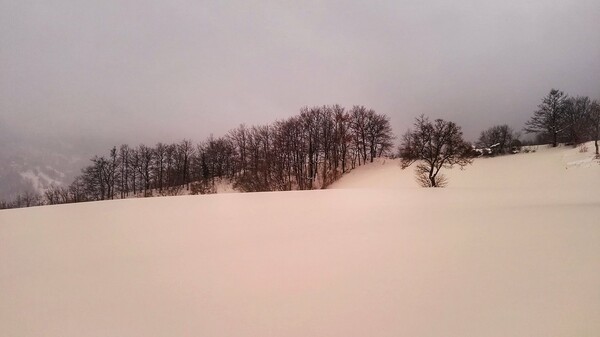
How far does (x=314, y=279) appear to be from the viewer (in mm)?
2346

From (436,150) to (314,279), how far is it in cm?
1541

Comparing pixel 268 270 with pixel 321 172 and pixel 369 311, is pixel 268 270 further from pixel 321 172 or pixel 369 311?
pixel 321 172

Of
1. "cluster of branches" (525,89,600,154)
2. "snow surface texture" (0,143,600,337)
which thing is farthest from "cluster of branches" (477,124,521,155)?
"snow surface texture" (0,143,600,337)

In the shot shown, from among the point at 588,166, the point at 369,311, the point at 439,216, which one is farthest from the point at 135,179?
the point at 588,166

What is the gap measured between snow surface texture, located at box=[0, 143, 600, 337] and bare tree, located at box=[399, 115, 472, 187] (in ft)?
38.1

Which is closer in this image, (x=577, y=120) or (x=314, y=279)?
(x=314, y=279)

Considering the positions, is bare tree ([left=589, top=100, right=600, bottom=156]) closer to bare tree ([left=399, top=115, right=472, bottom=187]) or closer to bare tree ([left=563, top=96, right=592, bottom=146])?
bare tree ([left=563, top=96, right=592, bottom=146])

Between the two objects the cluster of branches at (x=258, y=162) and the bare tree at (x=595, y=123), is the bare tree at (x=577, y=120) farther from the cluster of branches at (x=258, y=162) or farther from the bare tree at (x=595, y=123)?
the cluster of branches at (x=258, y=162)

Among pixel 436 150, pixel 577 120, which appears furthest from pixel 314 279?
pixel 577 120

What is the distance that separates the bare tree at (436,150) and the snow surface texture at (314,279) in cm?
1160

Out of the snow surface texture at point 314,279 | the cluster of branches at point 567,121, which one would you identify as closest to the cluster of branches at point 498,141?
the cluster of branches at point 567,121

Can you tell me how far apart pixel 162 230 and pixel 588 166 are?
63.1ft

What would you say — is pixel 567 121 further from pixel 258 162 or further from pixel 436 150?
pixel 258 162

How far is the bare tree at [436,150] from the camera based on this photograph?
15.6 m
